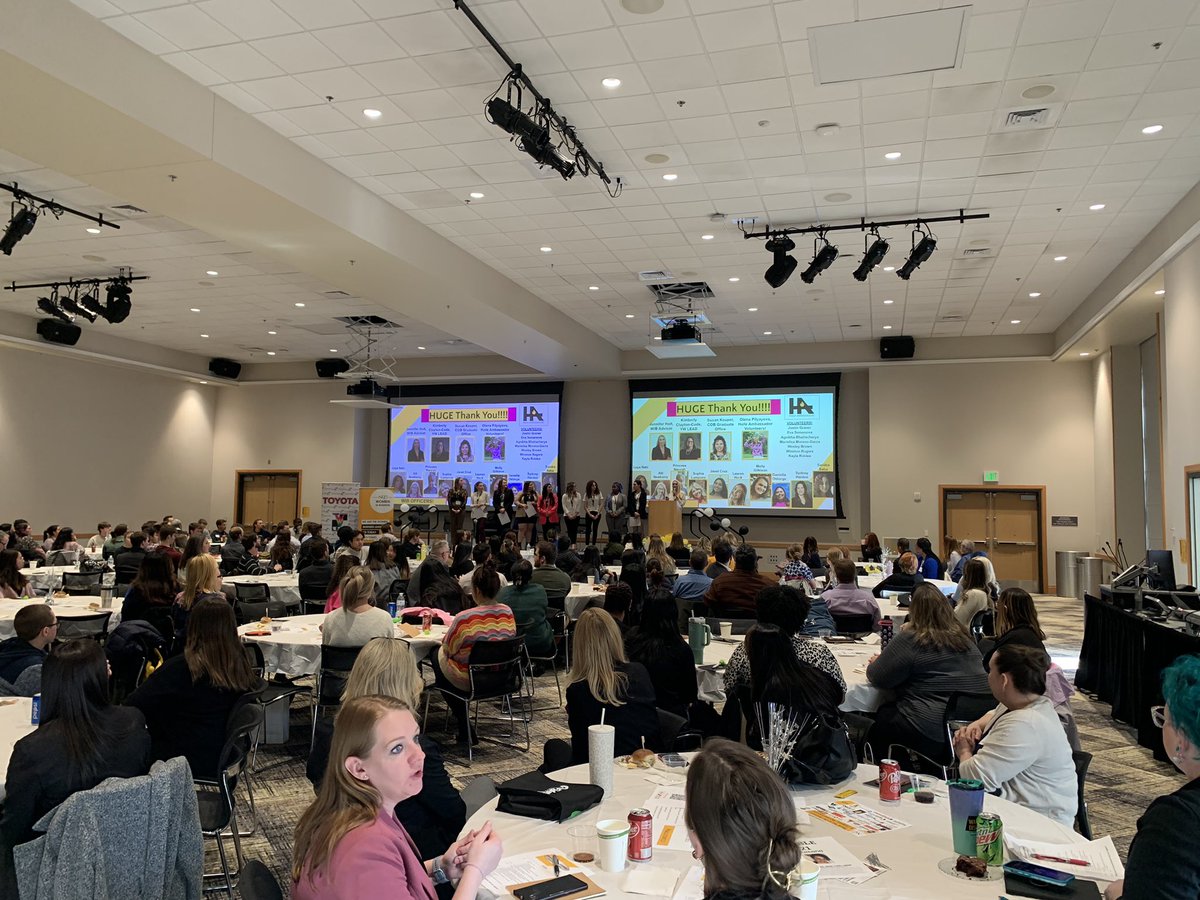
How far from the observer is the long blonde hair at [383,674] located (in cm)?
280

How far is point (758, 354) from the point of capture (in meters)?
17.3

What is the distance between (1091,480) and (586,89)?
522 inches

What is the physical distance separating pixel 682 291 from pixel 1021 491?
806cm

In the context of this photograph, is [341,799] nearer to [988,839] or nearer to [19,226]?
[988,839]

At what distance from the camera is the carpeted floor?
458cm

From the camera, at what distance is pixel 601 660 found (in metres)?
3.56

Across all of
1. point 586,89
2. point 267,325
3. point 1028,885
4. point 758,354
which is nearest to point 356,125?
point 586,89

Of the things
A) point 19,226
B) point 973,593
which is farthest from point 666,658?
point 19,226

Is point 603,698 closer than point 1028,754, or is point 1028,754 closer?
point 1028,754

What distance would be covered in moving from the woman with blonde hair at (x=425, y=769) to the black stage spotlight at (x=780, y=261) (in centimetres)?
769

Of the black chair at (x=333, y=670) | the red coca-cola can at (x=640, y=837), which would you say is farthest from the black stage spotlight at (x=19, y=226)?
the red coca-cola can at (x=640, y=837)

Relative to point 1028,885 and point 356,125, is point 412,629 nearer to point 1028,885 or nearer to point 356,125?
point 356,125

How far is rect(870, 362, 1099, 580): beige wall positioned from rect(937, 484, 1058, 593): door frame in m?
0.09

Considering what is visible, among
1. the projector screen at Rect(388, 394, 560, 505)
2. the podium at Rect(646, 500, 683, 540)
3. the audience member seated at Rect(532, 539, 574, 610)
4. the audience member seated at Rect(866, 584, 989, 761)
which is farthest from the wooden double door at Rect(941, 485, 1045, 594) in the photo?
the audience member seated at Rect(866, 584, 989, 761)
